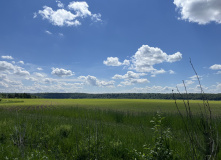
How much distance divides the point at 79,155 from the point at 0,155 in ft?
9.37

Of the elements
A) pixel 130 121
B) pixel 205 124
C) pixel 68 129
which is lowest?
pixel 130 121

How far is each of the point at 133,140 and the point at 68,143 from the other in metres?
3.12

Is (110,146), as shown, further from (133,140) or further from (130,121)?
(130,121)

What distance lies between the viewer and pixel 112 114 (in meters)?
21.8

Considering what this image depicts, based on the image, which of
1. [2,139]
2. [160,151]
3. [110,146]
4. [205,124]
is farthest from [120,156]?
[2,139]

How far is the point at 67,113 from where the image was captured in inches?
960

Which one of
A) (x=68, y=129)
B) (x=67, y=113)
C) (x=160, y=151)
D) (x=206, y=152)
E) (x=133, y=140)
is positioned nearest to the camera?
(x=206, y=152)

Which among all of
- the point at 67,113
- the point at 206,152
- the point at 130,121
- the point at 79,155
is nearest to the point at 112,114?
the point at 130,121

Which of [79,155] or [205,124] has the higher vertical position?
[205,124]

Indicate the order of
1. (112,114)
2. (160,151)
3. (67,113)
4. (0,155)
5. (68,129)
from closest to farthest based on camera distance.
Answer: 1. (160,151)
2. (0,155)
3. (68,129)
4. (112,114)
5. (67,113)

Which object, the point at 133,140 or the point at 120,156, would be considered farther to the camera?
the point at 133,140

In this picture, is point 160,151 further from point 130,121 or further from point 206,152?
point 130,121

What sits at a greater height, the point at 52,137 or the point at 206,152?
the point at 206,152

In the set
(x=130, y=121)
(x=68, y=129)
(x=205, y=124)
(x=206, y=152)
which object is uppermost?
(x=205, y=124)
